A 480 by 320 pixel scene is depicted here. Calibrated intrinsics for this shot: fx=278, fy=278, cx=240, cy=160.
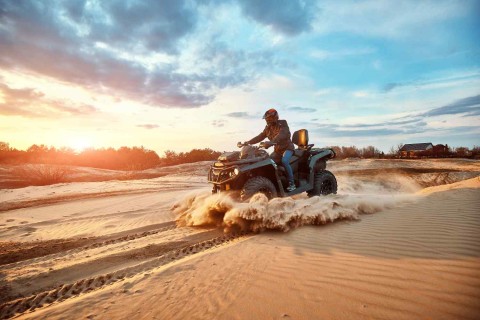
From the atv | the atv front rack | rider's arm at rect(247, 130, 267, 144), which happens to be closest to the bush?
the atv

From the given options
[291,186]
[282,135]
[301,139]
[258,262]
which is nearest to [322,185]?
[301,139]

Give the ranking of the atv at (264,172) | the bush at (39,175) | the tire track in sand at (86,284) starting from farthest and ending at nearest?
the bush at (39,175), the atv at (264,172), the tire track in sand at (86,284)

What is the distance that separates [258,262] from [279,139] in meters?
4.22

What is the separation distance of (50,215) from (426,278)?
903 centimetres

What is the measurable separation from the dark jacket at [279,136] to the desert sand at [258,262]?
1892 millimetres

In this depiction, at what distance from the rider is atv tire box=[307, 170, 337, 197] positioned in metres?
1.28

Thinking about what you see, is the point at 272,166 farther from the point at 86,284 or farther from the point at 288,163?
the point at 86,284

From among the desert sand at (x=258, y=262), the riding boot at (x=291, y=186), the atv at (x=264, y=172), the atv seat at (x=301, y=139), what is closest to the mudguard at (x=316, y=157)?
the atv at (x=264, y=172)

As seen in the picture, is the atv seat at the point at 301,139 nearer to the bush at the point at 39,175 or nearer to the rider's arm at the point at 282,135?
the rider's arm at the point at 282,135

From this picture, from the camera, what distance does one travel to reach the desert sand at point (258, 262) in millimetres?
2420

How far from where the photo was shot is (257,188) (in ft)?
20.6

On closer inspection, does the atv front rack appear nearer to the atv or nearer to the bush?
the atv

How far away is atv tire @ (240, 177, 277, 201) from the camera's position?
611 centimetres

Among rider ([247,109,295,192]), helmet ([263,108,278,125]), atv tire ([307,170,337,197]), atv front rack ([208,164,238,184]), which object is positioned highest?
helmet ([263,108,278,125])
